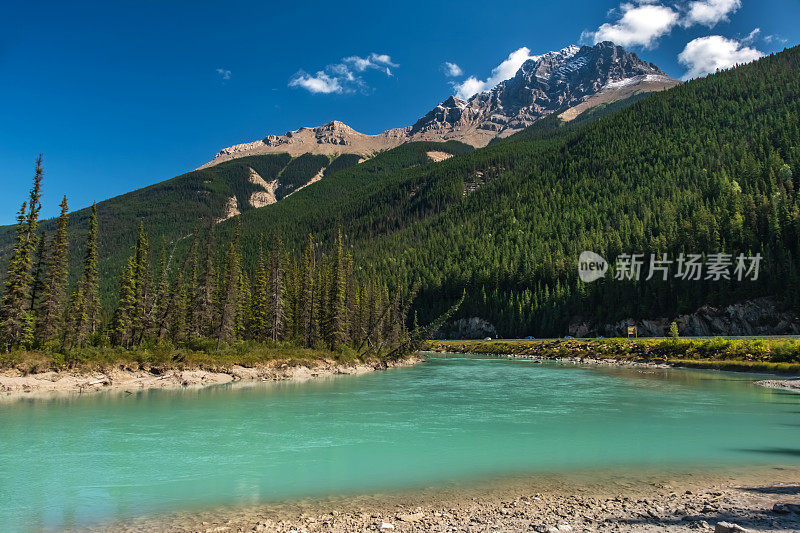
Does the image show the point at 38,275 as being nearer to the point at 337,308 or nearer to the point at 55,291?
the point at 55,291

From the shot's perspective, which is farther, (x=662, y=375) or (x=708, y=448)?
(x=662, y=375)

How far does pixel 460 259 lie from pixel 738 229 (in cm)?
8581

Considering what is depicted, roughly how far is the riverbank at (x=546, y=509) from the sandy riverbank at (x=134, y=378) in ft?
94.9

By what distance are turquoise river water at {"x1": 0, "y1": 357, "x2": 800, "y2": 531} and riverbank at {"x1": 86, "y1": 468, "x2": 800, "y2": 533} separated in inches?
47.1

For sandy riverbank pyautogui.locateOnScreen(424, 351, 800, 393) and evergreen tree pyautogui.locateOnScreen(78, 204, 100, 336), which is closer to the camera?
sandy riverbank pyautogui.locateOnScreen(424, 351, 800, 393)

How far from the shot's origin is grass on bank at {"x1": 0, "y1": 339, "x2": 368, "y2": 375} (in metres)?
34.6

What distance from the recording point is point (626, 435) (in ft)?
68.8

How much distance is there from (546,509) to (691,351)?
5900 centimetres

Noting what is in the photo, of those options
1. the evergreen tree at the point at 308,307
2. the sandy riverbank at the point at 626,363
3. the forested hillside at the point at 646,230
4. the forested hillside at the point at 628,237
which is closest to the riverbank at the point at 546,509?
the sandy riverbank at the point at 626,363

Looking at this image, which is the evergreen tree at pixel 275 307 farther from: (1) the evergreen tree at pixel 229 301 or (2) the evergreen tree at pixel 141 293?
(2) the evergreen tree at pixel 141 293

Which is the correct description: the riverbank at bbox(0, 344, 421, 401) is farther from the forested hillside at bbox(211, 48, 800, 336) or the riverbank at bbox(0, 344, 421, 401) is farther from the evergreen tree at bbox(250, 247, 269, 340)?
the forested hillside at bbox(211, 48, 800, 336)

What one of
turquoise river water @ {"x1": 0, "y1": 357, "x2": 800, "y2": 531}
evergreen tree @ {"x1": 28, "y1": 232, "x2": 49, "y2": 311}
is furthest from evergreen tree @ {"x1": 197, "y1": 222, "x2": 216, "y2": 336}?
turquoise river water @ {"x1": 0, "y1": 357, "x2": 800, "y2": 531}

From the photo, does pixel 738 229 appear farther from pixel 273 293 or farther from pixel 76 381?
pixel 76 381

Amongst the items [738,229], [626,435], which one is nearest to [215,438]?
[626,435]
